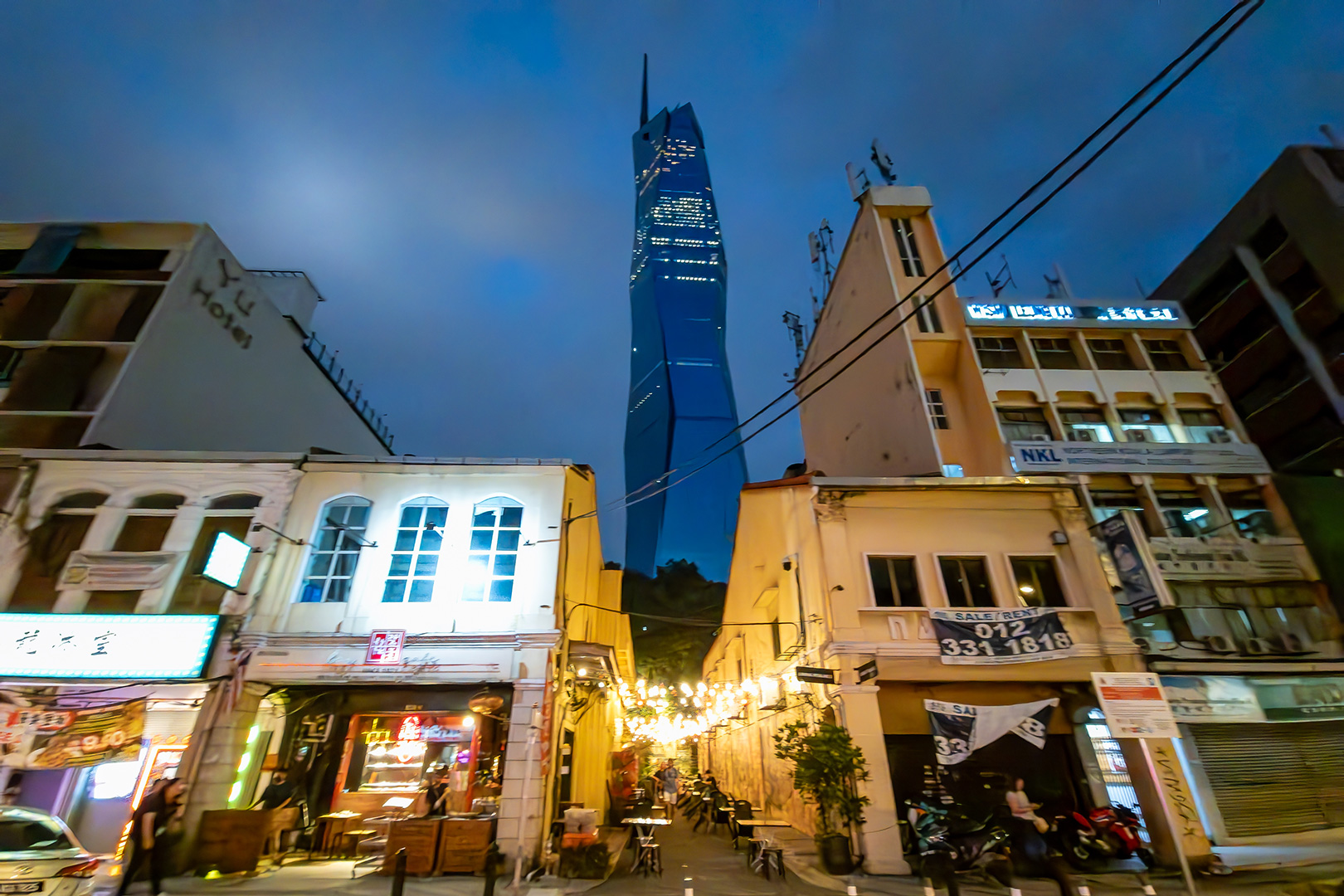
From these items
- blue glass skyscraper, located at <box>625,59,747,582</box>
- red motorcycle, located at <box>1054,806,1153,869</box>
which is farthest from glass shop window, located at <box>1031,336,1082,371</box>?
blue glass skyscraper, located at <box>625,59,747,582</box>

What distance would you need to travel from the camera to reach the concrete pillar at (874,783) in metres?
9.91

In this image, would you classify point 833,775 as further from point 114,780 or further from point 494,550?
point 114,780

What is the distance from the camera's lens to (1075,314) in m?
19.6

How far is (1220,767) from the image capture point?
11.9 meters

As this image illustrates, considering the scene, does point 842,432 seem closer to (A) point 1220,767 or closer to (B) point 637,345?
(A) point 1220,767

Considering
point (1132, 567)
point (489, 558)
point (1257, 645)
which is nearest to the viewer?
point (1132, 567)

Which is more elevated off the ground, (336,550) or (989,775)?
(336,550)

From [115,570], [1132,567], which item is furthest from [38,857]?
[1132,567]

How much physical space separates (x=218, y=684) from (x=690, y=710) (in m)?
26.7

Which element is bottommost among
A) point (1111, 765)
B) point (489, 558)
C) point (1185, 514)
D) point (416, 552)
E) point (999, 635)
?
point (1111, 765)

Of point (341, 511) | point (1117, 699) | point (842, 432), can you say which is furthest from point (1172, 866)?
point (341, 511)

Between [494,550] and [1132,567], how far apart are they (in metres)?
14.5

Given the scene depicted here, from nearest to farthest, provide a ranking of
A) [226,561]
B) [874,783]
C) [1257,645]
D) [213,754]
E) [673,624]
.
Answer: [874,783], [213,754], [226,561], [1257,645], [673,624]

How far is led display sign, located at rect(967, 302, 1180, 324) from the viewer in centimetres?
1931
